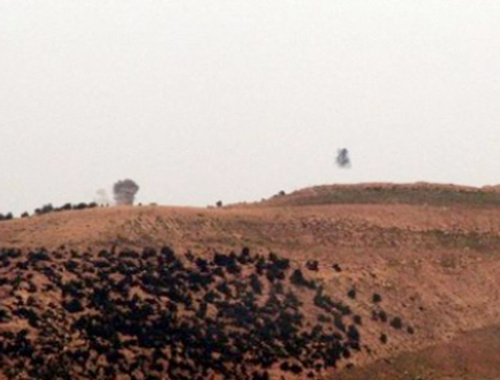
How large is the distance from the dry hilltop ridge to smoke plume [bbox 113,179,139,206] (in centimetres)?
7803

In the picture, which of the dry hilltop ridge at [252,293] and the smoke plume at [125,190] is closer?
the dry hilltop ridge at [252,293]

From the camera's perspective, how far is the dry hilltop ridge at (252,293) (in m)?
48.6

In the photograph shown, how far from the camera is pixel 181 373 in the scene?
156 ft

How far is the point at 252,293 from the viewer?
57938 mm

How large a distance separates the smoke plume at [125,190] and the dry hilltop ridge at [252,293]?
3072 inches

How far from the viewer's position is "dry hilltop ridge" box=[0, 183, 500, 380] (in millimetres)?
48562

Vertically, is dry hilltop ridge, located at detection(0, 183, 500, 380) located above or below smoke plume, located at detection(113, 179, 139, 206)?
below

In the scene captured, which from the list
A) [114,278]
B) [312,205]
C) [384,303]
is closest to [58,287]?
[114,278]

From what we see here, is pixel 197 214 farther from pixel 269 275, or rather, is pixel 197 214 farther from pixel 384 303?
pixel 384 303

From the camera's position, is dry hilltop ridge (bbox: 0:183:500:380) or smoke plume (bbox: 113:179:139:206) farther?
smoke plume (bbox: 113:179:139:206)

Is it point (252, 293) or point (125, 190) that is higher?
point (125, 190)

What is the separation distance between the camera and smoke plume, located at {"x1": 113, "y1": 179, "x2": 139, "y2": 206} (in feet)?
497

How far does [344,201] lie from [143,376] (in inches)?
1636

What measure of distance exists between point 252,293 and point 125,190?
98.1 metres
